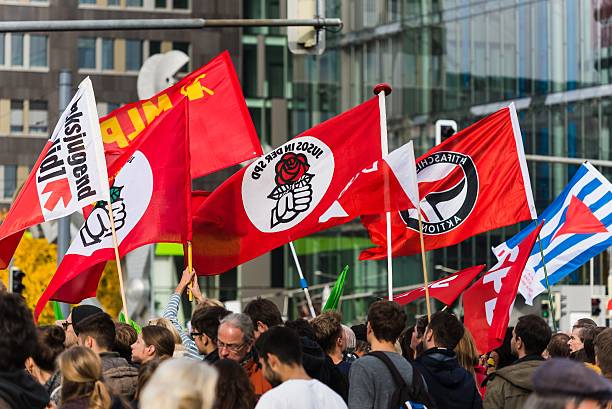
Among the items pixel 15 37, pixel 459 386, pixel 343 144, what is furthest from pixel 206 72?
pixel 15 37

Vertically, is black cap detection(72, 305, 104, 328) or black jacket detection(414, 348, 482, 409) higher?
black cap detection(72, 305, 104, 328)

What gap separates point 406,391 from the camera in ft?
28.7

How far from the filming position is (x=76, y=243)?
526 inches

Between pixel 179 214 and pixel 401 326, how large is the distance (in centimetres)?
504

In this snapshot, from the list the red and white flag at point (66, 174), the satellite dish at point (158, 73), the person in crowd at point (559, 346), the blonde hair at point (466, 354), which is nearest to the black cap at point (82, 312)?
the blonde hair at point (466, 354)

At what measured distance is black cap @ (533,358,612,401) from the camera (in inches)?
204

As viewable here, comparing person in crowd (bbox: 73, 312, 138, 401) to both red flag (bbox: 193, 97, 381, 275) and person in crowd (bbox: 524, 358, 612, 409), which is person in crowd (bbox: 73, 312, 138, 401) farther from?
red flag (bbox: 193, 97, 381, 275)

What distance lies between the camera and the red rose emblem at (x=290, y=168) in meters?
14.3

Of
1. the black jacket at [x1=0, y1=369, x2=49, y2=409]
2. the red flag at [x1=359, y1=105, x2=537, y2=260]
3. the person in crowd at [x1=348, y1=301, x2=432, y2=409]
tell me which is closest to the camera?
the black jacket at [x1=0, y1=369, x2=49, y2=409]

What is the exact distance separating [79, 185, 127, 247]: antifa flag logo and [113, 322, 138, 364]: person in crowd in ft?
9.71

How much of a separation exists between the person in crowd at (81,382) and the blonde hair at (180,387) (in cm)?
167

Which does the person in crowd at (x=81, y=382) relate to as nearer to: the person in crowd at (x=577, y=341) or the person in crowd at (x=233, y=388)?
the person in crowd at (x=233, y=388)

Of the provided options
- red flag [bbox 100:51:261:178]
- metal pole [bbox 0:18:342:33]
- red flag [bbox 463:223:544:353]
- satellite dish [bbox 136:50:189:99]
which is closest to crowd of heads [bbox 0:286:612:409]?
red flag [bbox 463:223:544:353]

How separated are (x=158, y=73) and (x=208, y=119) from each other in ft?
80.6
